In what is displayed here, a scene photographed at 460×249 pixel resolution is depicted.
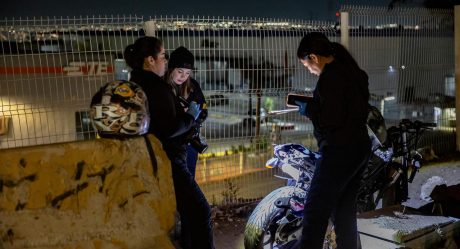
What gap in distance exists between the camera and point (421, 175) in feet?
26.3

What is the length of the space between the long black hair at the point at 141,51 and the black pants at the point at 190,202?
2.20ft

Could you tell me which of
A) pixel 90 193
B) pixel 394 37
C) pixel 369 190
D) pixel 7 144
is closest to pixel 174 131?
pixel 90 193

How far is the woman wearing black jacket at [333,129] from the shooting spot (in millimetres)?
3625

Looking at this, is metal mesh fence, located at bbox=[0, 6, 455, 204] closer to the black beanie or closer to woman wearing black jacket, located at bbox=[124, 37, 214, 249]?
the black beanie

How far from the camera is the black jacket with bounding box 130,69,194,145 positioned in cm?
349

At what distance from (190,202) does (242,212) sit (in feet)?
8.93

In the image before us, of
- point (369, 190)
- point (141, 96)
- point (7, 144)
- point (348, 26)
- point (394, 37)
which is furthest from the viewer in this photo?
point (394, 37)

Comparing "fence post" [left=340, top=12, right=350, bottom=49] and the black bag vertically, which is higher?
"fence post" [left=340, top=12, right=350, bottom=49]

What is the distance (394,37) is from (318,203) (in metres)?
5.09

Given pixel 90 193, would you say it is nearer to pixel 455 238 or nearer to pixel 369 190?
pixel 369 190

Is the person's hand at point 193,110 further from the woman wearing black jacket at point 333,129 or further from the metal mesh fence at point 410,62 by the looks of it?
the metal mesh fence at point 410,62

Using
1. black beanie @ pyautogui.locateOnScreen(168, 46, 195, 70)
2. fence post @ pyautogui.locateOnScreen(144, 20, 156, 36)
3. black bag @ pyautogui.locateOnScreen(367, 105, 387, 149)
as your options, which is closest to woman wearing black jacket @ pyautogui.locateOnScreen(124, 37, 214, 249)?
black beanie @ pyautogui.locateOnScreen(168, 46, 195, 70)

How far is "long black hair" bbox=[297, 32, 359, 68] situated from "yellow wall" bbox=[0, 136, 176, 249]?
1.43 metres

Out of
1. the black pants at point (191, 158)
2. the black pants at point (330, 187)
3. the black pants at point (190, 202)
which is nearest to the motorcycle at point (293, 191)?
the black pants at point (330, 187)
